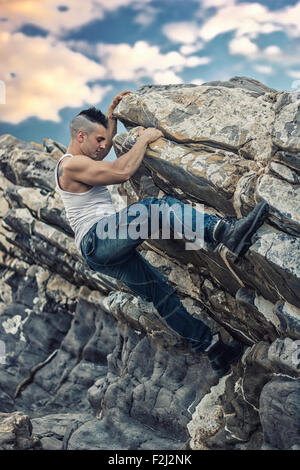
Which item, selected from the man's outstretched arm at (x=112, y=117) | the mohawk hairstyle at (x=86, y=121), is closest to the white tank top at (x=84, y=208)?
the mohawk hairstyle at (x=86, y=121)

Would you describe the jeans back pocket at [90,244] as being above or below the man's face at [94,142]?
below

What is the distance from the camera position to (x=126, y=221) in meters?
7.68

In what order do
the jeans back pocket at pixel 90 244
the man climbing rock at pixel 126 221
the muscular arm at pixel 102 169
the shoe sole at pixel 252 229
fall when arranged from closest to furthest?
the shoe sole at pixel 252 229 → the man climbing rock at pixel 126 221 → the muscular arm at pixel 102 169 → the jeans back pocket at pixel 90 244

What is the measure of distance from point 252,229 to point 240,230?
0.18 metres

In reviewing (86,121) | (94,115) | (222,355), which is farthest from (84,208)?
(222,355)

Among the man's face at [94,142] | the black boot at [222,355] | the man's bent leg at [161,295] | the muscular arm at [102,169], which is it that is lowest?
the black boot at [222,355]

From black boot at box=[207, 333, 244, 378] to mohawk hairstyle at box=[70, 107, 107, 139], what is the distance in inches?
181

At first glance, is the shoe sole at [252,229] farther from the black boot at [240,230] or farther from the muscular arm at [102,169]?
the muscular arm at [102,169]

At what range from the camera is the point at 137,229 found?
7.71m

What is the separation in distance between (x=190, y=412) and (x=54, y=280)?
8249 mm

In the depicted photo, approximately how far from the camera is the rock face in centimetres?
708

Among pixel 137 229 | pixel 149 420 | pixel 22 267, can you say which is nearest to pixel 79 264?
pixel 22 267

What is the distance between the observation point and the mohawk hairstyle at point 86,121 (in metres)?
8.39

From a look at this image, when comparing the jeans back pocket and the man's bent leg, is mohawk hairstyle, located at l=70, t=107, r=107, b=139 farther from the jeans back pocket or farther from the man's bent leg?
the man's bent leg
